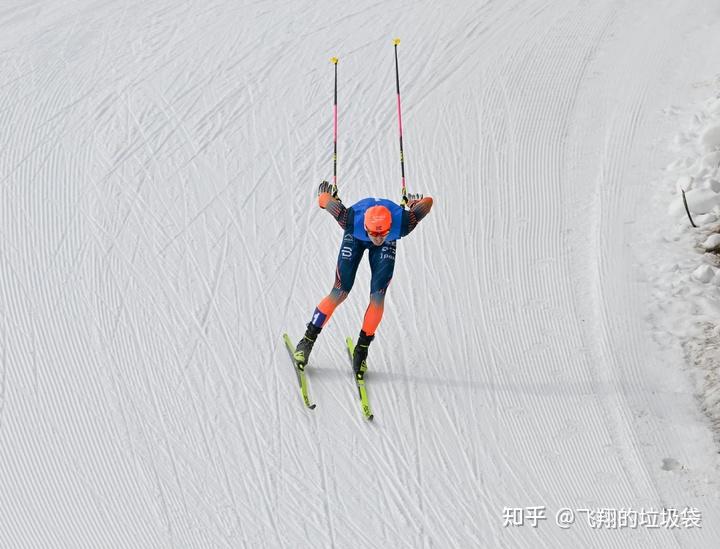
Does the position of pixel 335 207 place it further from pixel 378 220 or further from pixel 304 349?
pixel 304 349

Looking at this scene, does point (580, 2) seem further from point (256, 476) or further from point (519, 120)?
point (256, 476)

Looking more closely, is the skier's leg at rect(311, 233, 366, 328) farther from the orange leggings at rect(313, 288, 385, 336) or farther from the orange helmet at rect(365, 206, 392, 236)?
the orange helmet at rect(365, 206, 392, 236)

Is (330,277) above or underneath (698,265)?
above

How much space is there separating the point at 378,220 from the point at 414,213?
1.67 feet

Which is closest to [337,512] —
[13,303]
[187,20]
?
[13,303]

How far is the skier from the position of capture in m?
8.15

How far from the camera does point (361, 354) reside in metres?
8.45

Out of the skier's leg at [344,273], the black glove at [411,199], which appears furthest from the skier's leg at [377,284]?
the black glove at [411,199]

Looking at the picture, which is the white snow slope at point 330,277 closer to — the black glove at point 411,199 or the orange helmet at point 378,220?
the black glove at point 411,199

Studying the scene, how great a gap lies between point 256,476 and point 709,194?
5739 mm

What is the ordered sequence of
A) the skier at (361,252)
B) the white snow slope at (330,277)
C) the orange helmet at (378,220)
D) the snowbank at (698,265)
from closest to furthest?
the white snow slope at (330,277), the orange helmet at (378,220), the skier at (361,252), the snowbank at (698,265)

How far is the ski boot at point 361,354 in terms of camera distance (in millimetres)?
8367

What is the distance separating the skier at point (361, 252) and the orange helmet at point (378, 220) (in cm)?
5

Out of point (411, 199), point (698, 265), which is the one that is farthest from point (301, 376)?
point (698, 265)
